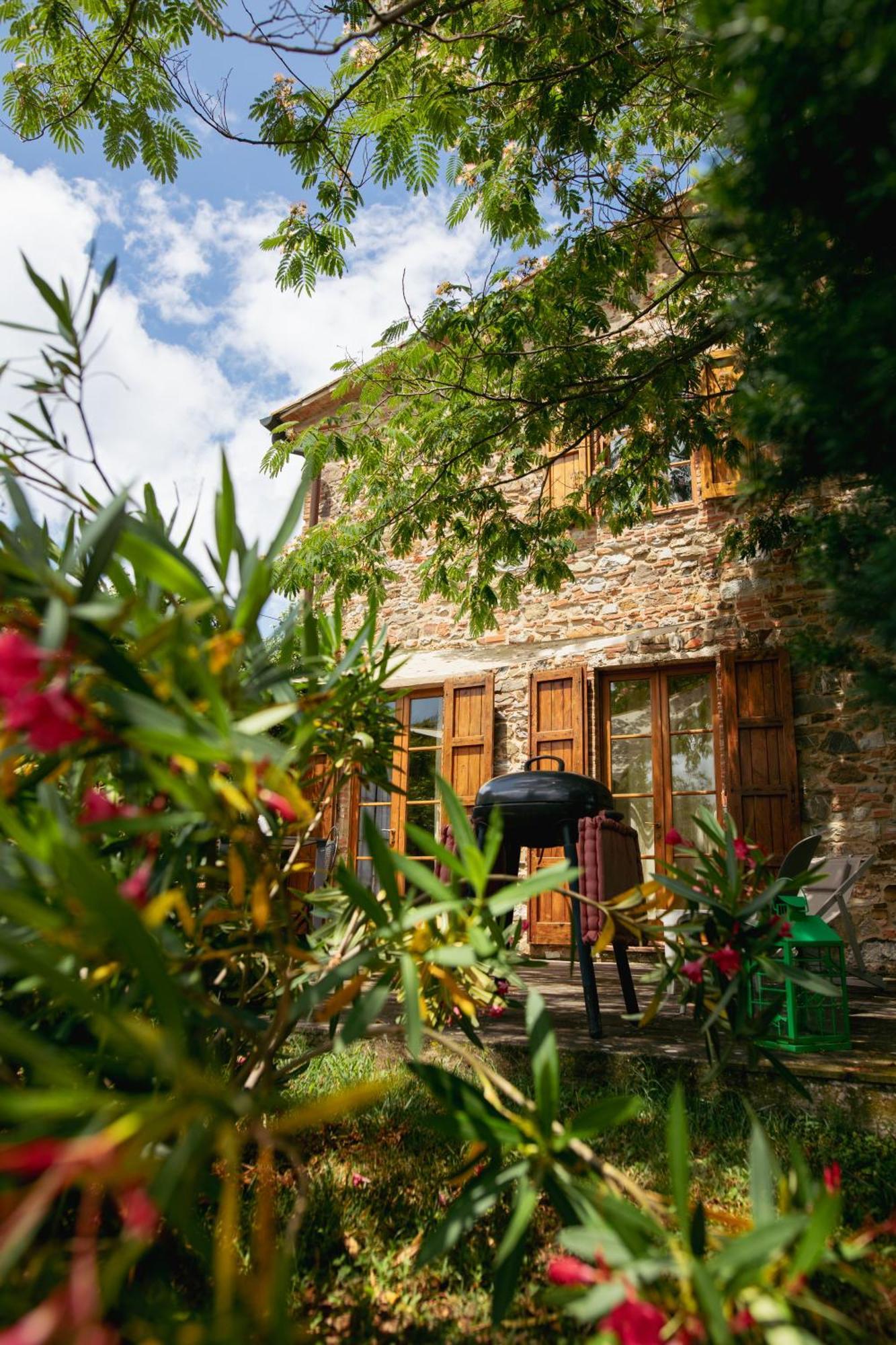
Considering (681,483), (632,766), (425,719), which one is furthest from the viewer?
(425,719)

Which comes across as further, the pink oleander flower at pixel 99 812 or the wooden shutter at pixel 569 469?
the wooden shutter at pixel 569 469

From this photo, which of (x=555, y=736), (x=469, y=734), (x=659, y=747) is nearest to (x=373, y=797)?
(x=469, y=734)

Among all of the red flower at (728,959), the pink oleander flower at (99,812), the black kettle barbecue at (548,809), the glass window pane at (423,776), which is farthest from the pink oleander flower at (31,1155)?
the glass window pane at (423,776)

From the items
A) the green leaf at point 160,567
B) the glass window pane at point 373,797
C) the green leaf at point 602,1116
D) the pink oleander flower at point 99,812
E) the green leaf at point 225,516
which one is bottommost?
the green leaf at point 602,1116

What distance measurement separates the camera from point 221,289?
10.4 ft

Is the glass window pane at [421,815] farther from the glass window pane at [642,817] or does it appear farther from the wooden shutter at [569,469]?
the wooden shutter at [569,469]

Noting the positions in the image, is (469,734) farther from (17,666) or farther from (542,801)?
(17,666)

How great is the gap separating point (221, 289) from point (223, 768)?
271 centimetres

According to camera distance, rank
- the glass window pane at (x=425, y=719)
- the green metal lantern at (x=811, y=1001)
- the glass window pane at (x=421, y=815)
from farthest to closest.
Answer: the glass window pane at (x=425, y=719) → the glass window pane at (x=421, y=815) → the green metal lantern at (x=811, y=1001)

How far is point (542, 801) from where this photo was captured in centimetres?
337

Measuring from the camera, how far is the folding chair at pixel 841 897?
4.55 m

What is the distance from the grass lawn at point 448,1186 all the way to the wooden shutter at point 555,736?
3.82 metres

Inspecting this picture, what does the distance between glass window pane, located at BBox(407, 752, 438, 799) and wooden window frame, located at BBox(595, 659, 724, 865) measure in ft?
5.58

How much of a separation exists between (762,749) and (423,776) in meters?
3.15
